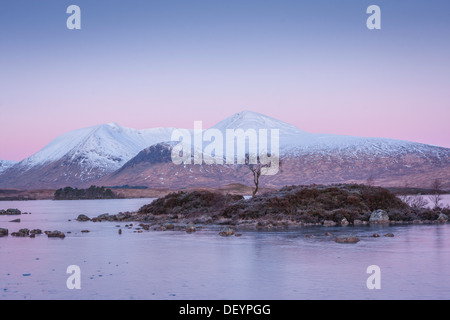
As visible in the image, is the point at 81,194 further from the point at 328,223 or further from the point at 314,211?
the point at 328,223

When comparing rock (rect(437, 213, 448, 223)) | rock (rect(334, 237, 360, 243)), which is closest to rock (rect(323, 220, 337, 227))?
rock (rect(437, 213, 448, 223))

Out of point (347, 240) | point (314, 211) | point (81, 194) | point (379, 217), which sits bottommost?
point (81, 194)

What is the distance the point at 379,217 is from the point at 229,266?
1054 inches

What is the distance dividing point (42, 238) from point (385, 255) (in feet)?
79.4

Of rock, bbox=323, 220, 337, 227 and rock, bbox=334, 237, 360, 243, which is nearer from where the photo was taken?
rock, bbox=334, 237, 360, 243

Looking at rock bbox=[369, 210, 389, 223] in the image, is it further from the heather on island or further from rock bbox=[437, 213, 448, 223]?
the heather on island

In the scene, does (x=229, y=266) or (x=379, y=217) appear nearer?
(x=229, y=266)

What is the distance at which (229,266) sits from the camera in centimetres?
2347

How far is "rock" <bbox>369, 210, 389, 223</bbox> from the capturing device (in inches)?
1826

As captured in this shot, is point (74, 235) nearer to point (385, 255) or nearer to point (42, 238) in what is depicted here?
point (42, 238)

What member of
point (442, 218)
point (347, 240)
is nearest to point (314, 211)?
point (442, 218)

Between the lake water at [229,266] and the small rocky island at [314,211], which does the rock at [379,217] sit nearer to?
the small rocky island at [314,211]

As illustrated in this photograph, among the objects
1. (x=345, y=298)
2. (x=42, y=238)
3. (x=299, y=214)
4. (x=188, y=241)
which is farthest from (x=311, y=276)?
(x=299, y=214)

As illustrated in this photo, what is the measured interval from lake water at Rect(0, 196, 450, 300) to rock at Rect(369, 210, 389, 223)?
9.67 m
